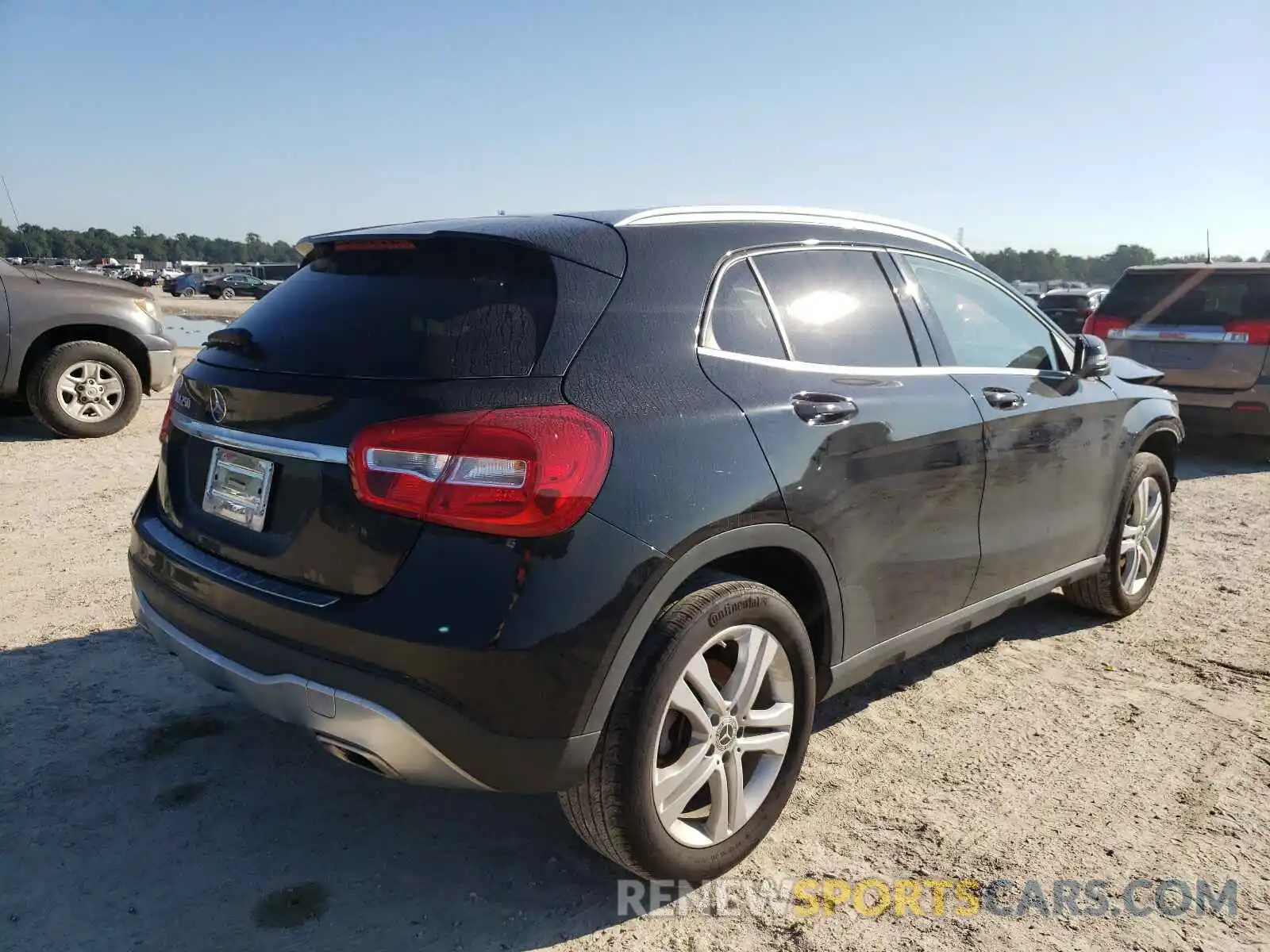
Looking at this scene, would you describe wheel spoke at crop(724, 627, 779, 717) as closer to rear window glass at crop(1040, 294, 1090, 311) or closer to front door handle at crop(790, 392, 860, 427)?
front door handle at crop(790, 392, 860, 427)

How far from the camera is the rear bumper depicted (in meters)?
2.23

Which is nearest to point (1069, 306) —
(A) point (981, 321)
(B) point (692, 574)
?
(A) point (981, 321)

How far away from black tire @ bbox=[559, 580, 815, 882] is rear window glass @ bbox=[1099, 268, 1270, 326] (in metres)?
7.75

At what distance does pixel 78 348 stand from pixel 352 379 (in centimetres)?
714

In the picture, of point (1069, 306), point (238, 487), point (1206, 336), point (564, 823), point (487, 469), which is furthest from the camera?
point (1069, 306)

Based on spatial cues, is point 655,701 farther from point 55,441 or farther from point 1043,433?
point 55,441

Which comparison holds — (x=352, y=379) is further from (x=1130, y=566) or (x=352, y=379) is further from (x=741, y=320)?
(x=1130, y=566)

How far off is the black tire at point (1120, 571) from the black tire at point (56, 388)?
7.63 metres

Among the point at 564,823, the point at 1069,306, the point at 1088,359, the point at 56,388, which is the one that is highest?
the point at 1069,306

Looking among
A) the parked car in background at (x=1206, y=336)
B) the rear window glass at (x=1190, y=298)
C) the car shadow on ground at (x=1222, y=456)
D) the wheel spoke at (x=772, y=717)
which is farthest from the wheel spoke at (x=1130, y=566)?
the rear window glass at (x=1190, y=298)

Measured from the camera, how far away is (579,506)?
2.24 meters

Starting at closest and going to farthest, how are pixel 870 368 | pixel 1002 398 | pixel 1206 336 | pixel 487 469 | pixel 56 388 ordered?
pixel 487 469
pixel 870 368
pixel 1002 398
pixel 56 388
pixel 1206 336

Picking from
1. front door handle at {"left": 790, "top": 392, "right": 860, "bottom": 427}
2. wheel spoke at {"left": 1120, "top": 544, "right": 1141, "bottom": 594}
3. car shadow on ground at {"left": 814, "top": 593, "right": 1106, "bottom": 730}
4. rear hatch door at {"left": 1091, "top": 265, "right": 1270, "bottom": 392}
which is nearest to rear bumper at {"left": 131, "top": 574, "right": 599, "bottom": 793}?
front door handle at {"left": 790, "top": 392, "right": 860, "bottom": 427}

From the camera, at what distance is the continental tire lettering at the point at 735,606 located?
8.24ft
